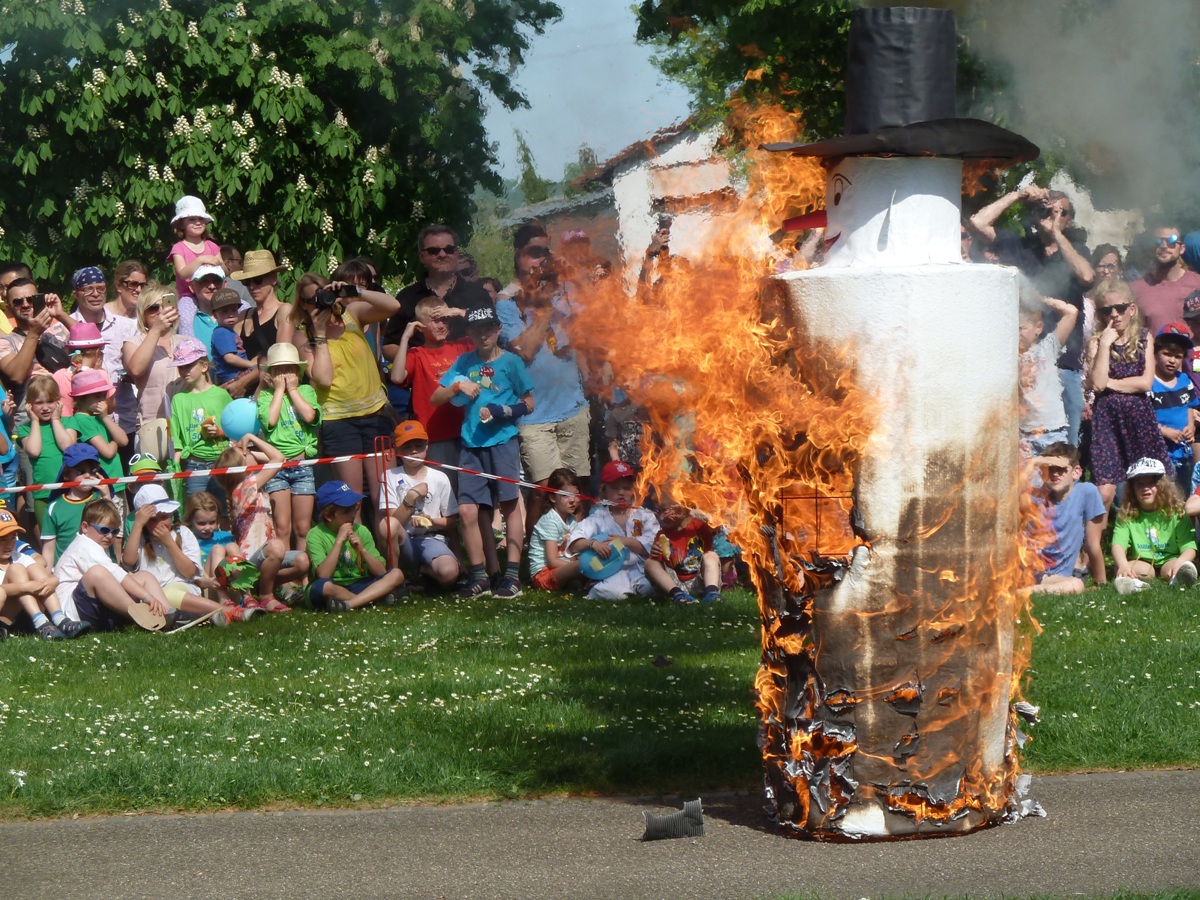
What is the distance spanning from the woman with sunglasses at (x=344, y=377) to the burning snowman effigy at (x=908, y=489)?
664 cm

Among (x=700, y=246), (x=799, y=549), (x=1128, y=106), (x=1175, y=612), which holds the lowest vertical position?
(x=1175, y=612)

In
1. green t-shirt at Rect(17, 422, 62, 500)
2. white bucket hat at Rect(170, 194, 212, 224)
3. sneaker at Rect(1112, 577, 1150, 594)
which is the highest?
white bucket hat at Rect(170, 194, 212, 224)

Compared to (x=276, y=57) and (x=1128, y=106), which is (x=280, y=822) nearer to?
(x=1128, y=106)

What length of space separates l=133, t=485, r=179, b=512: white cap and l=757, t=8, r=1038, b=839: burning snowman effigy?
6208mm

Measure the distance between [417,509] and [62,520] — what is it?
2.44 m

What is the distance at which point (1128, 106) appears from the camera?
8.10 m

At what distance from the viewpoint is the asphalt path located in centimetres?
539

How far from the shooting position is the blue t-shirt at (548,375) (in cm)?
1218

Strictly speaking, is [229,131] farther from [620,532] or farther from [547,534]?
[620,532]

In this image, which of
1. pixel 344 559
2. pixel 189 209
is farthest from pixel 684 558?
pixel 189 209

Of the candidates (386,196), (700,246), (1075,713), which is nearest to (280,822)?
(700,246)

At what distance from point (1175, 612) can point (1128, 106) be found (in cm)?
348

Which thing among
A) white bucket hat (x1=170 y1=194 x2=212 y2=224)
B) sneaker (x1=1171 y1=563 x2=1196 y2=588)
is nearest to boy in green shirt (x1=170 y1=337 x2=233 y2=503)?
white bucket hat (x1=170 y1=194 x2=212 y2=224)

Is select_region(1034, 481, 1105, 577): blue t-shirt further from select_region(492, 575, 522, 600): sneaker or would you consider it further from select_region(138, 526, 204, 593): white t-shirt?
select_region(138, 526, 204, 593): white t-shirt
